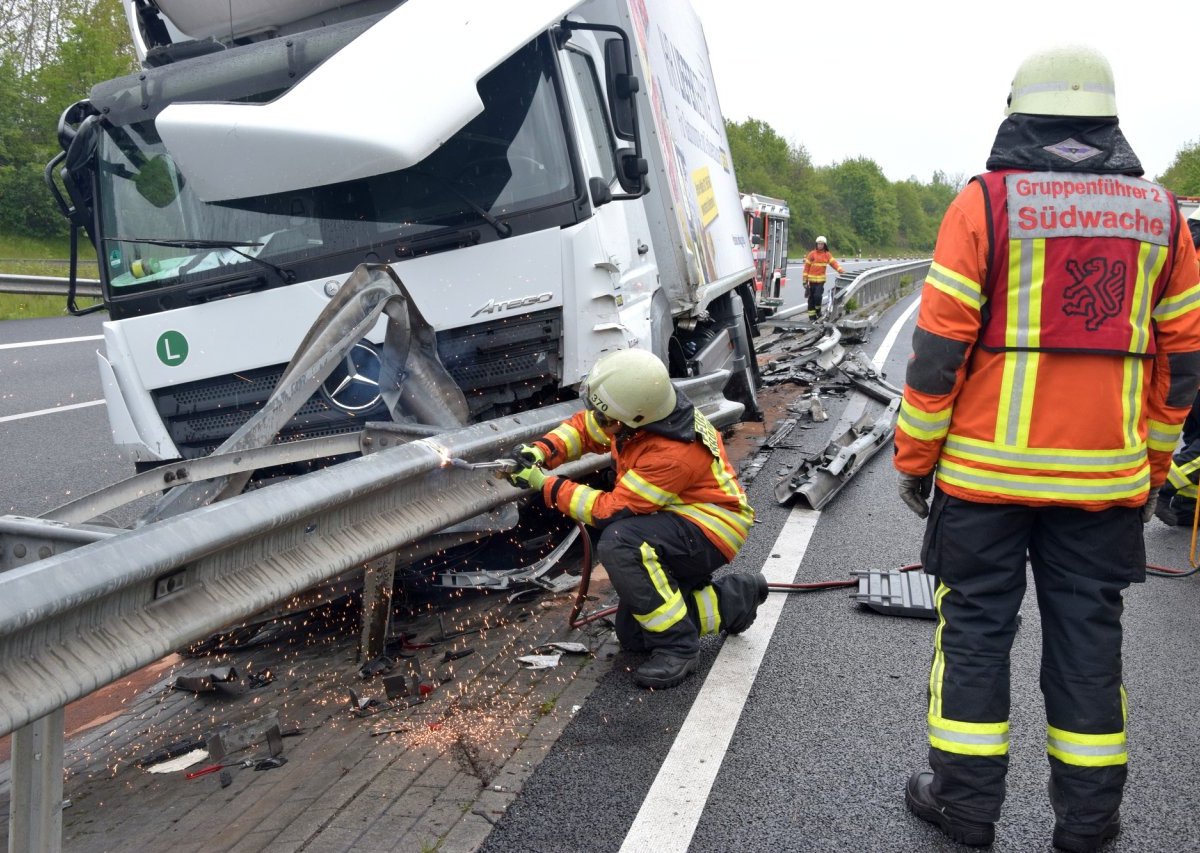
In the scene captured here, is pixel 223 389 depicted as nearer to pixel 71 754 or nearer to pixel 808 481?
pixel 71 754


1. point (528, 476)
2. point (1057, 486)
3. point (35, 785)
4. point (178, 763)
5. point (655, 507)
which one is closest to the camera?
point (35, 785)

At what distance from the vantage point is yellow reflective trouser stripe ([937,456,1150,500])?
2.74 meters

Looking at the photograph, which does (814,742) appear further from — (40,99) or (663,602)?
(40,99)

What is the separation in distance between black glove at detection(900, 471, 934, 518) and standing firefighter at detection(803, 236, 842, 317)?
18467mm

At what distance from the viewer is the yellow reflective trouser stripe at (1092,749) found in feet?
9.14

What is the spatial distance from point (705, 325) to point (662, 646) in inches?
178

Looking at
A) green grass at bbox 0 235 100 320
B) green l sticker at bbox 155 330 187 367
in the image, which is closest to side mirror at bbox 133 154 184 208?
green l sticker at bbox 155 330 187 367

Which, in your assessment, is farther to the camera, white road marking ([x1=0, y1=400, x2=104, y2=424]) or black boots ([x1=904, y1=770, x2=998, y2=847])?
white road marking ([x1=0, y1=400, x2=104, y2=424])

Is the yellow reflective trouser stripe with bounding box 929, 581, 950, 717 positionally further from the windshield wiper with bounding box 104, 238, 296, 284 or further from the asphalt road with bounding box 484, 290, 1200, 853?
the windshield wiper with bounding box 104, 238, 296, 284

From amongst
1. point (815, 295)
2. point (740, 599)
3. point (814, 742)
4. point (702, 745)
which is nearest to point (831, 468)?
point (740, 599)

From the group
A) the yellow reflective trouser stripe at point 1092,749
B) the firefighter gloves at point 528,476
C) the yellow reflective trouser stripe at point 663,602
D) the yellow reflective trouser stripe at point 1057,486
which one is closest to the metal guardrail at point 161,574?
the firefighter gloves at point 528,476

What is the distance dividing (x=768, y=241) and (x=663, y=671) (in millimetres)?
20140

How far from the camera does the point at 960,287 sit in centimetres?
275

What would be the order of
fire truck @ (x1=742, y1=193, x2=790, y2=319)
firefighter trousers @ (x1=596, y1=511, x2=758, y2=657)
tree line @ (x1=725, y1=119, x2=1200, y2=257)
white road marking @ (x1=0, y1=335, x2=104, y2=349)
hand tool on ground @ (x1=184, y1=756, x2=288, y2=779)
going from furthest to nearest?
1. tree line @ (x1=725, y1=119, x2=1200, y2=257)
2. fire truck @ (x1=742, y1=193, x2=790, y2=319)
3. white road marking @ (x1=0, y1=335, x2=104, y2=349)
4. firefighter trousers @ (x1=596, y1=511, x2=758, y2=657)
5. hand tool on ground @ (x1=184, y1=756, x2=288, y2=779)
